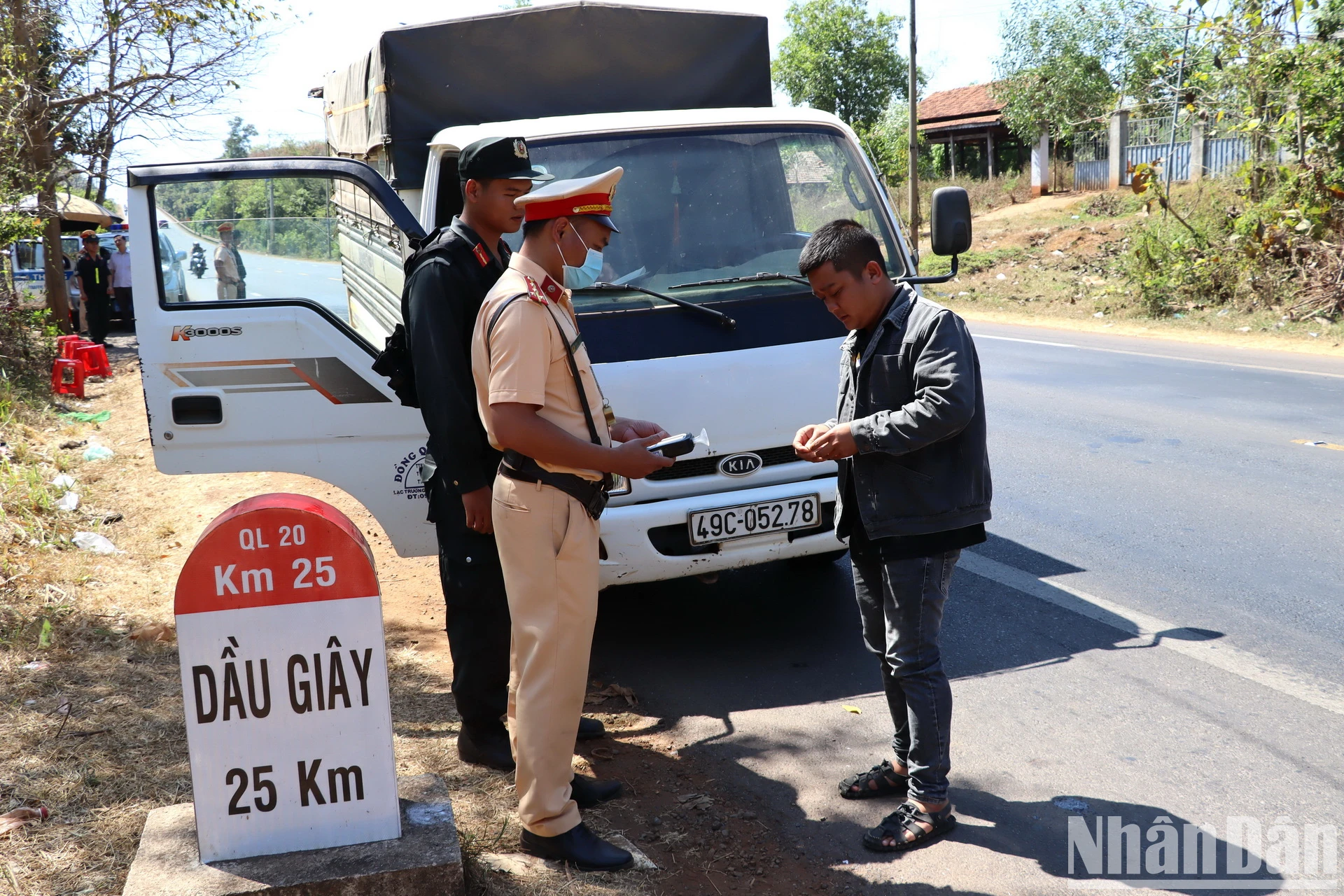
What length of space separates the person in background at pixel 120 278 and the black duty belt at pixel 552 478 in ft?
64.1

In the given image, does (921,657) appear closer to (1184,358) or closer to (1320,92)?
(1184,358)

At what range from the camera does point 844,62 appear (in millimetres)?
44625

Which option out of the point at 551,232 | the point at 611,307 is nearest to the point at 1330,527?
the point at 611,307

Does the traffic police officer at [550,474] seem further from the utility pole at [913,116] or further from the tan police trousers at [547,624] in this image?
the utility pole at [913,116]

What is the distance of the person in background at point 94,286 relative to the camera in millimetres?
19266

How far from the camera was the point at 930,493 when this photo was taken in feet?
10.9

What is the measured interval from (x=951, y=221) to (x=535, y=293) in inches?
118

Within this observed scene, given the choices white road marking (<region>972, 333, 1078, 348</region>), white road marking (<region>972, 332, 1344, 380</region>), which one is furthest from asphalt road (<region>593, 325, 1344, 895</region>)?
white road marking (<region>972, 333, 1078, 348</region>)

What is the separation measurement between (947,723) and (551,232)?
6.23 ft

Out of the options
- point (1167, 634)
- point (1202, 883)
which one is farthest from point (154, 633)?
point (1167, 634)

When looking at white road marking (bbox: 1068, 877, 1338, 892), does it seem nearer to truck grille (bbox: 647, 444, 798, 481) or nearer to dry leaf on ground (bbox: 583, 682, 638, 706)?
dry leaf on ground (bbox: 583, 682, 638, 706)

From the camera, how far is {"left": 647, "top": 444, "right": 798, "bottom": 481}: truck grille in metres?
4.65

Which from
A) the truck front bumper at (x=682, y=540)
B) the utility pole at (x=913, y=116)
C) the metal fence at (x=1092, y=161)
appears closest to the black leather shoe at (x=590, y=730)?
the truck front bumper at (x=682, y=540)

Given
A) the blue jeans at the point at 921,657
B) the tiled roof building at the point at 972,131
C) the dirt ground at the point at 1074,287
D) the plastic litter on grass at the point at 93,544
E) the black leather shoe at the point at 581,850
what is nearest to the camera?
the black leather shoe at the point at 581,850
